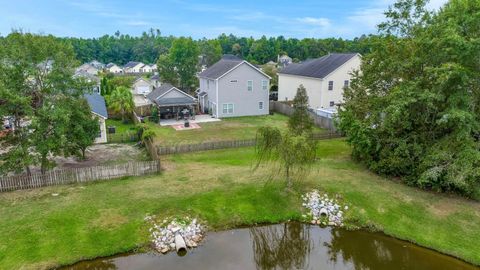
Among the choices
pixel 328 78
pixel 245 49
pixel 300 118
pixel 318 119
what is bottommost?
pixel 318 119

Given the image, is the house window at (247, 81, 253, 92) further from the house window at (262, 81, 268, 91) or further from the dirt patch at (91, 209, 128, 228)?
the dirt patch at (91, 209, 128, 228)

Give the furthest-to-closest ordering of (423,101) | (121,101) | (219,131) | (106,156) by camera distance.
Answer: (121,101) < (219,131) < (106,156) < (423,101)

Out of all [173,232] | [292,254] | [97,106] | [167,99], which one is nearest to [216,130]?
[167,99]

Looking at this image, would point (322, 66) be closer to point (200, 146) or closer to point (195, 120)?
point (195, 120)

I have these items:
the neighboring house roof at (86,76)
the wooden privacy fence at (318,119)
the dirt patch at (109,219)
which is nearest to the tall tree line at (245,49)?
the neighboring house roof at (86,76)

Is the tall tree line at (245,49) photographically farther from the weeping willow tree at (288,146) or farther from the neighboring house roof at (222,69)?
the weeping willow tree at (288,146)

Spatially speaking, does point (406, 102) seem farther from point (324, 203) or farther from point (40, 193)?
point (40, 193)
